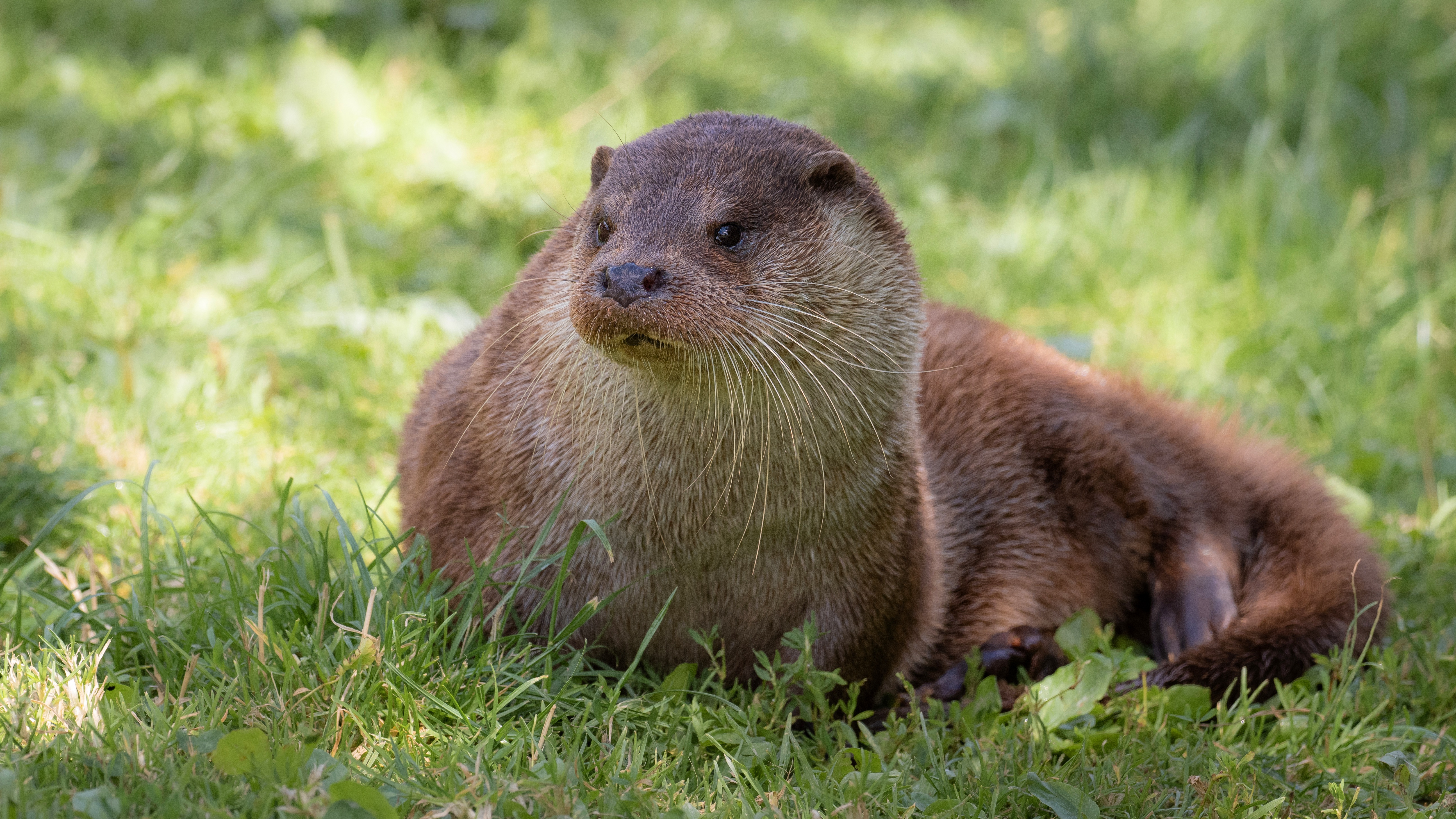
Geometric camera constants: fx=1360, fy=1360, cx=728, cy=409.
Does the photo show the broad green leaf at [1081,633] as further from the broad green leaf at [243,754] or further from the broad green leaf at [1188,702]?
the broad green leaf at [243,754]

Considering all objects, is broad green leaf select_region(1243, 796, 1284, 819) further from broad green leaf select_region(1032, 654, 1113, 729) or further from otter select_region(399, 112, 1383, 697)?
otter select_region(399, 112, 1383, 697)

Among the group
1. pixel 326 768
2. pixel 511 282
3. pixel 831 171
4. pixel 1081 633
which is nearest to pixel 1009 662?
pixel 1081 633

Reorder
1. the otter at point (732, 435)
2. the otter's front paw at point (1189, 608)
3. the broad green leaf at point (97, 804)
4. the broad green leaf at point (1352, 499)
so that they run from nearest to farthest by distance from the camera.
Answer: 1. the broad green leaf at point (97, 804)
2. the otter at point (732, 435)
3. the otter's front paw at point (1189, 608)
4. the broad green leaf at point (1352, 499)

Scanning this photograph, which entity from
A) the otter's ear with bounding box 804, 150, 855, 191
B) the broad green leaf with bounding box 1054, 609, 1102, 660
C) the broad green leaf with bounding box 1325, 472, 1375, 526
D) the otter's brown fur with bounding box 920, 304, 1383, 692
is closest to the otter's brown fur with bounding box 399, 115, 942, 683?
→ the otter's ear with bounding box 804, 150, 855, 191

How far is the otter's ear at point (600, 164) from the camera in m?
2.35

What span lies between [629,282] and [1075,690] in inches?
42.8

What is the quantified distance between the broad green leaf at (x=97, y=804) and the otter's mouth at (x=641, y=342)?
2.91ft

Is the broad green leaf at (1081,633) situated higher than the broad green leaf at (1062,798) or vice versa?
the broad green leaf at (1062,798)

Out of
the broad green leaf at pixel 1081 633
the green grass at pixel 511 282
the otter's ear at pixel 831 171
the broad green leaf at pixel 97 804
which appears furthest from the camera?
the broad green leaf at pixel 1081 633

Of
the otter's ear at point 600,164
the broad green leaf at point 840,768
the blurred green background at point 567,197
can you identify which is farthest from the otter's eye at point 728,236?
the blurred green background at point 567,197

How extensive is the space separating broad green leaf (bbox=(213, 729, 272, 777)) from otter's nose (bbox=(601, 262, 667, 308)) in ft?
2.47

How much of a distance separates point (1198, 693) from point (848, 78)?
156 inches

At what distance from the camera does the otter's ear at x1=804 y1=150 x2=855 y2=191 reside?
2254 mm

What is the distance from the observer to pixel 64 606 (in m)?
2.10
